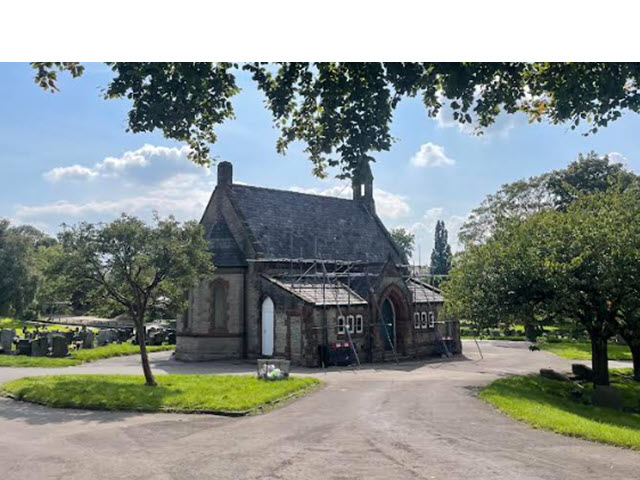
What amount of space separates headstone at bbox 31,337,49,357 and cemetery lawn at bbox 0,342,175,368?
1.13 metres

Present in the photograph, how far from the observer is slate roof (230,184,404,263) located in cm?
3628

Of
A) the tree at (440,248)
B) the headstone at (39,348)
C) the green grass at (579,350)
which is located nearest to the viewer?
the headstone at (39,348)

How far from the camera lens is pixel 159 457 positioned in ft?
38.2

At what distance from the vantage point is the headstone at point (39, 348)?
32.7m

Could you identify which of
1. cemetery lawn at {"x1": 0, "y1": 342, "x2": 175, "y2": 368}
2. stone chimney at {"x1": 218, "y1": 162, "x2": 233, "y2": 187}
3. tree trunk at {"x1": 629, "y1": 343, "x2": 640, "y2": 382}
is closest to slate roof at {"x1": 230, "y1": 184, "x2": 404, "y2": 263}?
stone chimney at {"x1": 218, "y1": 162, "x2": 233, "y2": 187}

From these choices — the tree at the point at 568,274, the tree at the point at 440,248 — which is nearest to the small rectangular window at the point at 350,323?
the tree at the point at 568,274

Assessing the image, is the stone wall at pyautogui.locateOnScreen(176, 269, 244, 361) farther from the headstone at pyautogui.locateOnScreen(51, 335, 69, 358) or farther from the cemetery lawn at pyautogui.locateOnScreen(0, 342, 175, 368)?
the headstone at pyautogui.locateOnScreen(51, 335, 69, 358)

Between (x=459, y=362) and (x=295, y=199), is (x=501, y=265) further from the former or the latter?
(x=295, y=199)

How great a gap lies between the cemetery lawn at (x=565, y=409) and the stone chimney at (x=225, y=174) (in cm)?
2335

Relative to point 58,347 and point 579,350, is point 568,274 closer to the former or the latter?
point 579,350

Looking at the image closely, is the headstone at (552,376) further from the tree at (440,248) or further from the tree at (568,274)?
the tree at (440,248)

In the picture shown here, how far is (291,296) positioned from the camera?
3125 centimetres

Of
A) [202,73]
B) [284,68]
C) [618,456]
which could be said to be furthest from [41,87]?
[618,456]

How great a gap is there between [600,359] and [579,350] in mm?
21476
